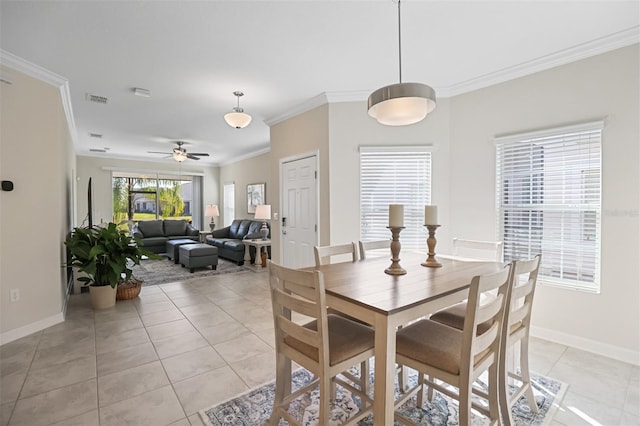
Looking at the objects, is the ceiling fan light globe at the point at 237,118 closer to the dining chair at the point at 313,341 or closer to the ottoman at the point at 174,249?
the dining chair at the point at 313,341

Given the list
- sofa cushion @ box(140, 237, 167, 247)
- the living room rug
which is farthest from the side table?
the living room rug

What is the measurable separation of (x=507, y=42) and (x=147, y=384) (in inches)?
155

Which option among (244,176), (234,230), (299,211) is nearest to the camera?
(299,211)

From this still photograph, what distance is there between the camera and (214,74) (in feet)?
10.7

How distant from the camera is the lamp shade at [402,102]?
1.78m

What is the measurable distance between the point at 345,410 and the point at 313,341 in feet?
2.64

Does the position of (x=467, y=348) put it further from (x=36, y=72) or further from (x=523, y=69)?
(x=36, y=72)

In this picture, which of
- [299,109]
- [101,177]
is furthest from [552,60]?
[101,177]

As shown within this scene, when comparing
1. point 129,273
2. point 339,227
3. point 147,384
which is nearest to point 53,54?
point 129,273

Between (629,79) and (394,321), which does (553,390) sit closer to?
(394,321)

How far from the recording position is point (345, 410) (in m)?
1.89

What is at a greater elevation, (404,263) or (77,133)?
(77,133)

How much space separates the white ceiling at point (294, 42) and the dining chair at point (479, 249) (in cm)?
173

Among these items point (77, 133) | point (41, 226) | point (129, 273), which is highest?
point (77, 133)
